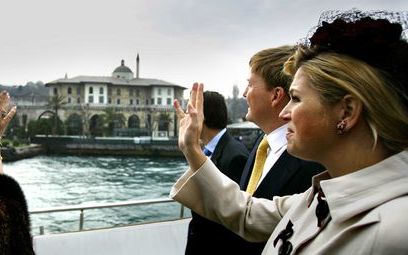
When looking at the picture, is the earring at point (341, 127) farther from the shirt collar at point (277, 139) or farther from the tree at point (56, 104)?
the tree at point (56, 104)

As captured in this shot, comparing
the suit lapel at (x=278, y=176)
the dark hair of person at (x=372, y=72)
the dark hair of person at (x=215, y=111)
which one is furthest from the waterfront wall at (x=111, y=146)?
the dark hair of person at (x=372, y=72)

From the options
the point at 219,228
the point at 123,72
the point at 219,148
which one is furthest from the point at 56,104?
the point at 219,228

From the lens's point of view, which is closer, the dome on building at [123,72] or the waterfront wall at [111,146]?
the waterfront wall at [111,146]

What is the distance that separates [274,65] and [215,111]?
0.76 metres

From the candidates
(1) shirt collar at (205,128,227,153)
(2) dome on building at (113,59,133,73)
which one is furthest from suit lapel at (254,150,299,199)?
(2) dome on building at (113,59,133,73)

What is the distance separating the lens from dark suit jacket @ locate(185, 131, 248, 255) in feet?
6.05

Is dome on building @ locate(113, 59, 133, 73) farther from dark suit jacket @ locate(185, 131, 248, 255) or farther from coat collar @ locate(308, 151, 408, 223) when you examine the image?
coat collar @ locate(308, 151, 408, 223)

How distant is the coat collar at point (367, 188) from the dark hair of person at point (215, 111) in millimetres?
1507

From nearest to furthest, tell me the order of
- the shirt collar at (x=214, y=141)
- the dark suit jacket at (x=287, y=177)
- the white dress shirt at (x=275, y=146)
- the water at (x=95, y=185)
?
the dark suit jacket at (x=287, y=177)
the white dress shirt at (x=275, y=146)
the shirt collar at (x=214, y=141)
the water at (x=95, y=185)

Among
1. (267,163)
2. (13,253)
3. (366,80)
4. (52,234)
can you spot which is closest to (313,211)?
(366,80)

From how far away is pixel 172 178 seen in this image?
27391 mm

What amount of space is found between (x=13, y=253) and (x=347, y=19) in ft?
3.78

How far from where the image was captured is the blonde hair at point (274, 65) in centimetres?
158

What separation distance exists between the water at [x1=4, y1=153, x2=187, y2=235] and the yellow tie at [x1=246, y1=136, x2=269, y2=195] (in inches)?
76.8
